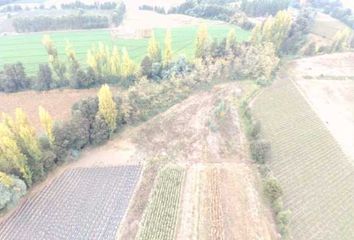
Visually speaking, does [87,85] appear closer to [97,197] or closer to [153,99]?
[153,99]

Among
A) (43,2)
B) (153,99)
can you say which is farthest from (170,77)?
(43,2)

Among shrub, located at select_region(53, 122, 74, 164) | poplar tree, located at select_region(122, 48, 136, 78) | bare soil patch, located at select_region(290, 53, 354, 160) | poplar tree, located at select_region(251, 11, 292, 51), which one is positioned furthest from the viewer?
poplar tree, located at select_region(251, 11, 292, 51)

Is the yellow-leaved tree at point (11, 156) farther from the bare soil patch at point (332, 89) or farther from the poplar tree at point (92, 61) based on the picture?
the bare soil patch at point (332, 89)

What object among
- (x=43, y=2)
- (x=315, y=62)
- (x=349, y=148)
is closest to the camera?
(x=349, y=148)

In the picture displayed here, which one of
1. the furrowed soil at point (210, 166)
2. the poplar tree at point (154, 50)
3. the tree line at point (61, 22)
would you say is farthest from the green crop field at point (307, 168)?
the tree line at point (61, 22)

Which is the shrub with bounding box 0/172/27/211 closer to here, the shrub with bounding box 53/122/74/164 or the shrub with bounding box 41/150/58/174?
the shrub with bounding box 41/150/58/174

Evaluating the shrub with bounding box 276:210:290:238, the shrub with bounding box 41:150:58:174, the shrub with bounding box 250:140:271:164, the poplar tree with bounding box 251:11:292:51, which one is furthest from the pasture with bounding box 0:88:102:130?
the poplar tree with bounding box 251:11:292:51
